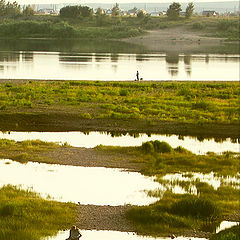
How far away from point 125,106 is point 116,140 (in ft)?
32.3

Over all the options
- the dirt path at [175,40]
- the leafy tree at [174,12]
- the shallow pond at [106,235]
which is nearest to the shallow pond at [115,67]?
the dirt path at [175,40]

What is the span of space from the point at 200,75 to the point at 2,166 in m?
51.4

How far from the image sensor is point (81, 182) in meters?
25.0

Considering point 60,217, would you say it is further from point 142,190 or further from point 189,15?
point 189,15

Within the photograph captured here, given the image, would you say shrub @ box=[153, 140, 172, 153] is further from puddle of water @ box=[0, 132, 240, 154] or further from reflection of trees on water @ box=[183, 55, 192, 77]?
reflection of trees on water @ box=[183, 55, 192, 77]

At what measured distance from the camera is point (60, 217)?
2041cm

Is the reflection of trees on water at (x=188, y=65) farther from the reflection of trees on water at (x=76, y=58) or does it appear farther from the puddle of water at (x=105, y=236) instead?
the puddle of water at (x=105, y=236)

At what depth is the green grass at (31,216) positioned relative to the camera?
1877 cm

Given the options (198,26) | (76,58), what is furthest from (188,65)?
(198,26)

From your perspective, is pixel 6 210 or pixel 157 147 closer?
pixel 6 210

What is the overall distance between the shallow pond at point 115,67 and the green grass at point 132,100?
13.7 metres

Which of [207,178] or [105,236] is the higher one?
[207,178]

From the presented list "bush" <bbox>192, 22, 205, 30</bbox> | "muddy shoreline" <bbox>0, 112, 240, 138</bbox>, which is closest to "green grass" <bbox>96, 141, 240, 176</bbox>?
"muddy shoreline" <bbox>0, 112, 240, 138</bbox>

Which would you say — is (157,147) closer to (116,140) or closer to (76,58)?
(116,140)
